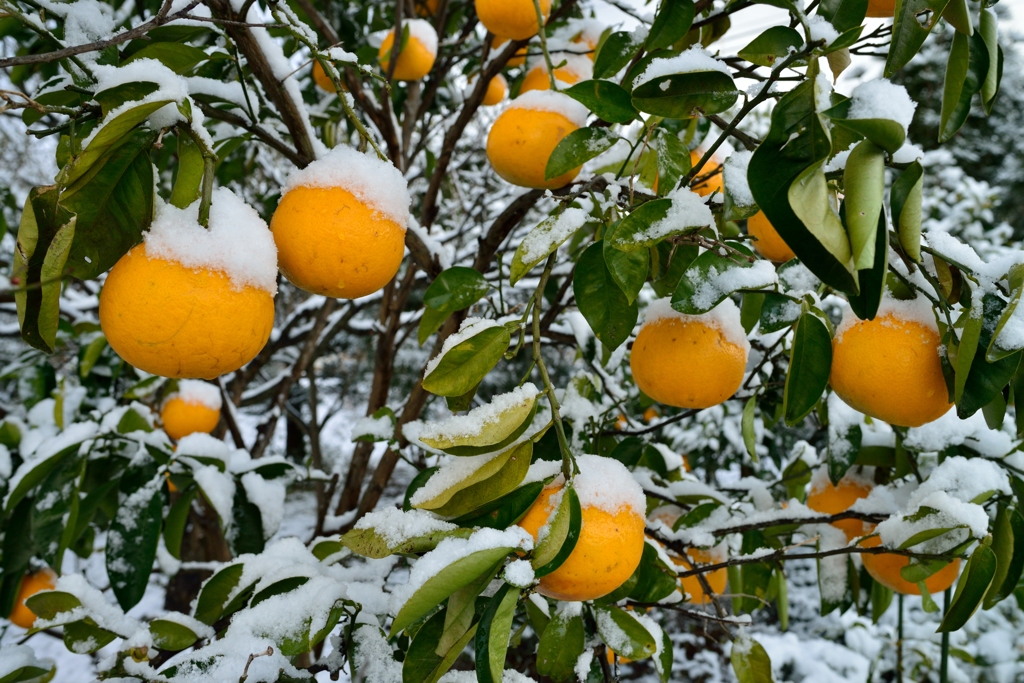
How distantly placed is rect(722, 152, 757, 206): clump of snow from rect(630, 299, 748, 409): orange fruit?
207 millimetres

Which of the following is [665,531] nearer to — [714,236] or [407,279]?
[714,236]

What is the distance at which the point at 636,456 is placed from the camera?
1144 millimetres

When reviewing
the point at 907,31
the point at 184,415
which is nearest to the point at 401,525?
the point at 907,31

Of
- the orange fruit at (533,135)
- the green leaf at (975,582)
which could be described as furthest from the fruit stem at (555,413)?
the green leaf at (975,582)

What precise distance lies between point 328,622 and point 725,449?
2.44m

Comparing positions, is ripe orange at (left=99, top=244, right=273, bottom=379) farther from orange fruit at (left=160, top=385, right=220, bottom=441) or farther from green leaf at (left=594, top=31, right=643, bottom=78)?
orange fruit at (left=160, top=385, right=220, bottom=441)

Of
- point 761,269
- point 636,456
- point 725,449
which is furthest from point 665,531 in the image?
point 725,449

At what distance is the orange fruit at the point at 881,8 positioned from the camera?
26.5 inches

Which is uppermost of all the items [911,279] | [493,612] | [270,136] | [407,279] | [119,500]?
[270,136]

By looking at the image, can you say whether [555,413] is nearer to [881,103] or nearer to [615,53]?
[881,103]

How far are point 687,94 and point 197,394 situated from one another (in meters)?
1.44

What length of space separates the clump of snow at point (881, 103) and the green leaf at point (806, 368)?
0.25m

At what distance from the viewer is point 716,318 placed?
0.77 metres

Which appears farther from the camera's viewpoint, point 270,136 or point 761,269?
point 270,136
